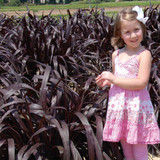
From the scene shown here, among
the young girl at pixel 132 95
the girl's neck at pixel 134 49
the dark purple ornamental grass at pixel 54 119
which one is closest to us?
the dark purple ornamental grass at pixel 54 119

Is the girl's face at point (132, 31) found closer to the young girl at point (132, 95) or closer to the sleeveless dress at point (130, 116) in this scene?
the young girl at point (132, 95)

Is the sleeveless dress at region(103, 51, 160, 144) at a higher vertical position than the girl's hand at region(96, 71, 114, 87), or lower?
lower

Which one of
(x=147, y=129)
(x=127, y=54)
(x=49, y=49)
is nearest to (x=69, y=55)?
(x=49, y=49)

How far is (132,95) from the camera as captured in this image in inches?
83.1

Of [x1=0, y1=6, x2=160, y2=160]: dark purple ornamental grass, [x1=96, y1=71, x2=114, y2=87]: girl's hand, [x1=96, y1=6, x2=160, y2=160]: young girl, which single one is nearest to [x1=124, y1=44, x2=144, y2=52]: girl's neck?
[x1=96, y1=6, x2=160, y2=160]: young girl

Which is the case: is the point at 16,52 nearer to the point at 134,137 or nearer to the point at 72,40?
the point at 72,40

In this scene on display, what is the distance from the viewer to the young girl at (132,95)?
6.80ft

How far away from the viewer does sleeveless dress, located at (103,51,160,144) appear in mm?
2090

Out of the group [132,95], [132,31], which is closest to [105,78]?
[132,95]

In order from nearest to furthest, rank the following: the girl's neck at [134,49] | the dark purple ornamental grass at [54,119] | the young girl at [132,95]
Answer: the dark purple ornamental grass at [54,119]
the young girl at [132,95]
the girl's neck at [134,49]

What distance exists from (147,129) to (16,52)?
1.95 metres

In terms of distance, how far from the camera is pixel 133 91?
6.93 feet

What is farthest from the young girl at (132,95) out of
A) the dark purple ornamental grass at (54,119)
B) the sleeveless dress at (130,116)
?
the dark purple ornamental grass at (54,119)

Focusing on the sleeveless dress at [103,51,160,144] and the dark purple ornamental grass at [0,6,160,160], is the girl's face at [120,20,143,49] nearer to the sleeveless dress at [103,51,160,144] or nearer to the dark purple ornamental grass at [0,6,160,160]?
the sleeveless dress at [103,51,160,144]
